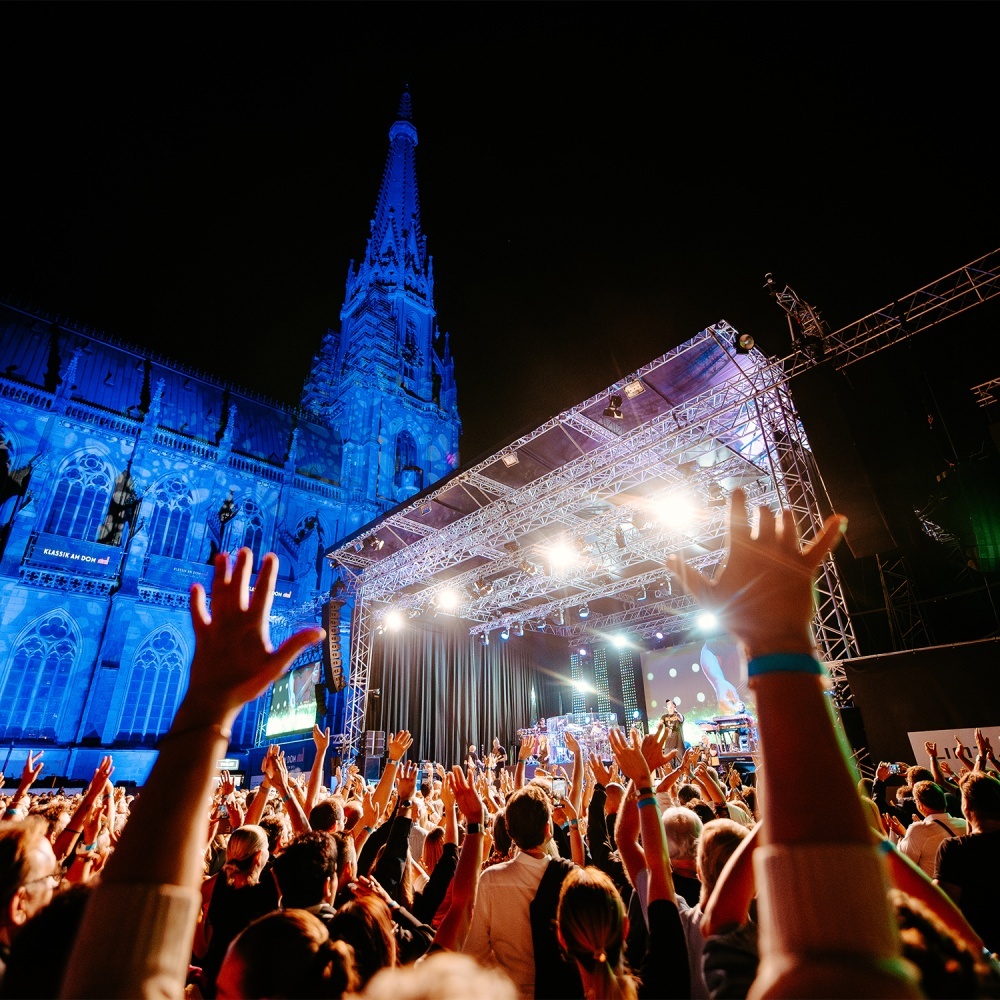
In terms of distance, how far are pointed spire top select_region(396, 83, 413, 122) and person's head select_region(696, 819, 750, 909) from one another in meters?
52.6

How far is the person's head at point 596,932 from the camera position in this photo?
1.57m

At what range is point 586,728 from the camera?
65.5ft

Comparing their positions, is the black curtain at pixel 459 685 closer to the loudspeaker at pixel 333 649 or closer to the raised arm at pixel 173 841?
the loudspeaker at pixel 333 649

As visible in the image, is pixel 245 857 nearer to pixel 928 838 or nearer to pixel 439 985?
pixel 439 985

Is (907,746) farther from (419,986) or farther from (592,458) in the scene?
(419,986)

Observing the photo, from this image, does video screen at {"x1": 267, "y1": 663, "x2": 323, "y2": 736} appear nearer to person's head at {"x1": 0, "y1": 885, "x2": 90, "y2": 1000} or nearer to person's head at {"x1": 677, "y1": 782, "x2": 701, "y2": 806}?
person's head at {"x1": 677, "y1": 782, "x2": 701, "y2": 806}

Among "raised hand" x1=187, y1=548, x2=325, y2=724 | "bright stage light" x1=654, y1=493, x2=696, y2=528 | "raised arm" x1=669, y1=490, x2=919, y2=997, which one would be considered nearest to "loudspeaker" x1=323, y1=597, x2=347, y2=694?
"bright stage light" x1=654, y1=493, x2=696, y2=528

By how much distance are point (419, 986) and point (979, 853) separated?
10.1 ft

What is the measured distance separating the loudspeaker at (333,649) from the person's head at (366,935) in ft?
51.5

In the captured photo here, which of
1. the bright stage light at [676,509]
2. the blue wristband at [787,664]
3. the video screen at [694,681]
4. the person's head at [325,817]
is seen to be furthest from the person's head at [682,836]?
the video screen at [694,681]

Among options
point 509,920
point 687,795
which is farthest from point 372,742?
point 509,920

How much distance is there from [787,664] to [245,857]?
9.36 feet

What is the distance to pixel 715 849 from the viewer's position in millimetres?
2189

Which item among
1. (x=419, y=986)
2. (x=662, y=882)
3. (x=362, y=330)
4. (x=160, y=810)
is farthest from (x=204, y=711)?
(x=362, y=330)
